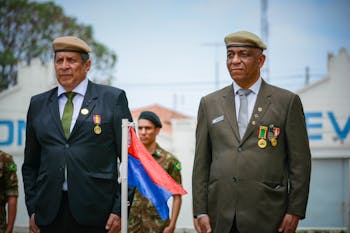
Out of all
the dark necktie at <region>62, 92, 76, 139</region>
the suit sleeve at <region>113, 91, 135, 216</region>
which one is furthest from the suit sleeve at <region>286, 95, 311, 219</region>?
the dark necktie at <region>62, 92, 76, 139</region>

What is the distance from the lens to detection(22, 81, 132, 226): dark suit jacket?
4.58 meters

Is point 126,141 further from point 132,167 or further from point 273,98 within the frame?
point 273,98

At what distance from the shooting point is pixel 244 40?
15.6ft

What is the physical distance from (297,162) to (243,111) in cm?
56

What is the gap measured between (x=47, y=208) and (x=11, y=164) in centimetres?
248

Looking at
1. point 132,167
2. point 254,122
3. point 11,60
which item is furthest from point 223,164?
point 11,60

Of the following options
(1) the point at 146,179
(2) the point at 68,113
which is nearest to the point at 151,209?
(1) the point at 146,179

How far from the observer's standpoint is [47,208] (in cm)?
462

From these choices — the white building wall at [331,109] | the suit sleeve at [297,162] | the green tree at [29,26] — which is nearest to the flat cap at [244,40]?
the suit sleeve at [297,162]

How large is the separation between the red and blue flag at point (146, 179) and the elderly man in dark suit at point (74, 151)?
107mm

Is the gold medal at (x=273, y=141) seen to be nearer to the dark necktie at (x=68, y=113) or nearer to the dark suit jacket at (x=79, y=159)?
the dark suit jacket at (x=79, y=159)

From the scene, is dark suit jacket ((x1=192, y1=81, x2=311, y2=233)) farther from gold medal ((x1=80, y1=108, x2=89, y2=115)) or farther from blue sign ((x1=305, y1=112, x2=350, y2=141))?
blue sign ((x1=305, y1=112, x2=350, y2=141))

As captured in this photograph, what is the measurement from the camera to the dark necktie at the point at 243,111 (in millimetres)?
4711

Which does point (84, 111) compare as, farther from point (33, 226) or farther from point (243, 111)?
point (243, 111)
